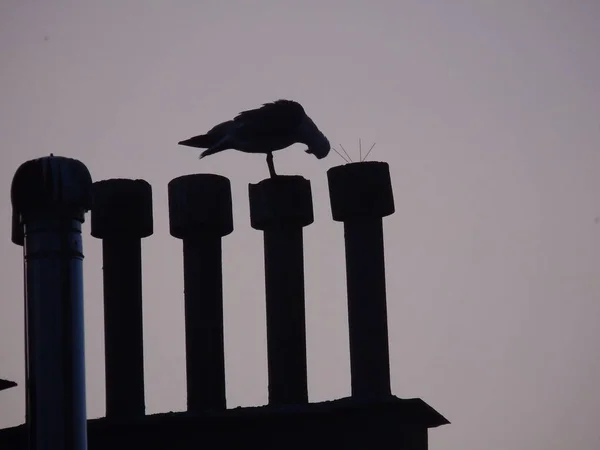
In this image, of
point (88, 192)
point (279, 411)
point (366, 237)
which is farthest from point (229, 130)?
point (88, 192)

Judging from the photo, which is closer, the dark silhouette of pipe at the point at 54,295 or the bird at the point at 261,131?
the dark silhouette of pipe at the point at 54,295

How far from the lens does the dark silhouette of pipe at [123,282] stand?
45.0ft

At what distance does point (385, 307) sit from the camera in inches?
543

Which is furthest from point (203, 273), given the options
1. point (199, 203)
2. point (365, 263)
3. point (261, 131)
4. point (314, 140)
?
point (314, 140)

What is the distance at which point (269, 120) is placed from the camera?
15828 millimetres

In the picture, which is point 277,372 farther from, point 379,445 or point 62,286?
point 62,286

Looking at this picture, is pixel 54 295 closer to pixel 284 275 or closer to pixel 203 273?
pixel 203 273

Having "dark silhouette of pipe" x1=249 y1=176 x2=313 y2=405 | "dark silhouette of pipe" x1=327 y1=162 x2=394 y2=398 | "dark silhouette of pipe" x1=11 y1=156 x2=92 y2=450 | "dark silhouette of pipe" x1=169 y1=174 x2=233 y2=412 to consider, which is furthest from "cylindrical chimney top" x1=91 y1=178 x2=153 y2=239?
"dark silhouette of pipe" x1=11 y1=156 x2=92 y2=450

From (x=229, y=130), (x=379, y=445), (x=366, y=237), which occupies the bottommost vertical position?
(x=379, y=445)

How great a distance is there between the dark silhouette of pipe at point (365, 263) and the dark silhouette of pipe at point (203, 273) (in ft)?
4.29

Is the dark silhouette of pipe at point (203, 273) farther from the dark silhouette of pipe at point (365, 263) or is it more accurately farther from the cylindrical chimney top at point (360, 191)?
the dark silhouette of pipe at point (365, 263)

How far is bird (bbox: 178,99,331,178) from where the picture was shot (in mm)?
15789

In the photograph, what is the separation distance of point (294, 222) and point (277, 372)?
1.70 meters

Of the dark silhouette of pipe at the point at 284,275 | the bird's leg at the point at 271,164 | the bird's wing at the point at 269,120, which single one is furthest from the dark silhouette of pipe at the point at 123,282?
the bird's wing at the point at 269,120
